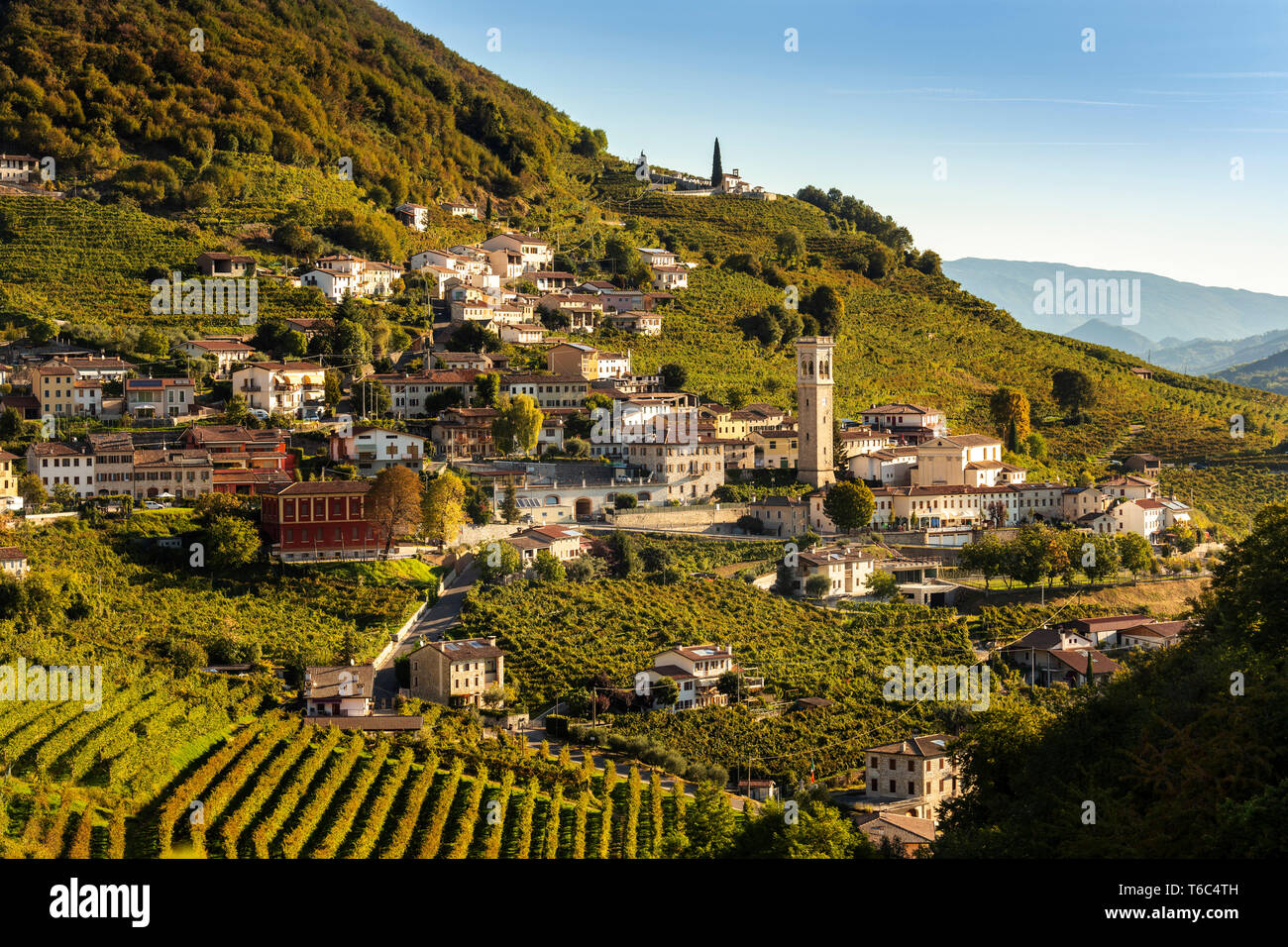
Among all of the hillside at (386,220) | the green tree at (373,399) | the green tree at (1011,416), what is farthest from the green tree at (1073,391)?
the green tree at (373,399)

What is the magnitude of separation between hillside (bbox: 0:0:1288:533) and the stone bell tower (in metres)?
5.57

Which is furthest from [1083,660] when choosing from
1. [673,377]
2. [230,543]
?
[673,377]

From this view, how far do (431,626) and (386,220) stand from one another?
119 ft

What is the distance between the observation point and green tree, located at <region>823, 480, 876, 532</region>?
147ft

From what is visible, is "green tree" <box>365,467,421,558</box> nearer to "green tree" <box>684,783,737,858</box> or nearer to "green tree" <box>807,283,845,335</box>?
"green tree" <box>684,783,737,858</box>

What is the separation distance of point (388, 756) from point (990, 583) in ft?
77.8

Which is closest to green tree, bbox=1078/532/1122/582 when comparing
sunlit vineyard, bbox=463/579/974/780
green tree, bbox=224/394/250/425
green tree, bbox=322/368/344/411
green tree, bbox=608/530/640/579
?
sunlit vineyard, bbox=463/579/974/780

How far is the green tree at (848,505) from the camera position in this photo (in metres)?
44.7

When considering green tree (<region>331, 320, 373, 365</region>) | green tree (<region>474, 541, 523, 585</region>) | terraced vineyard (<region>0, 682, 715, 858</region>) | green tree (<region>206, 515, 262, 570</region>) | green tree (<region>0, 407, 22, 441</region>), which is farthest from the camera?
green tree (<region>331, 320, 373, 365</region>)

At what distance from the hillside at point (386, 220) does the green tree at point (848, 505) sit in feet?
32.4

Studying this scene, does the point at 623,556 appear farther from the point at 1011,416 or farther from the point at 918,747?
the point at 1011,416

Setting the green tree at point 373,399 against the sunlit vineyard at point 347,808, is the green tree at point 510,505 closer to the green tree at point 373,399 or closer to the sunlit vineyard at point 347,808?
the green tree at point 373,399

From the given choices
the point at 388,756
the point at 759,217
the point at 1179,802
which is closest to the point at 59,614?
the point at 388,756

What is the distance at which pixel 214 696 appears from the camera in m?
27.6
